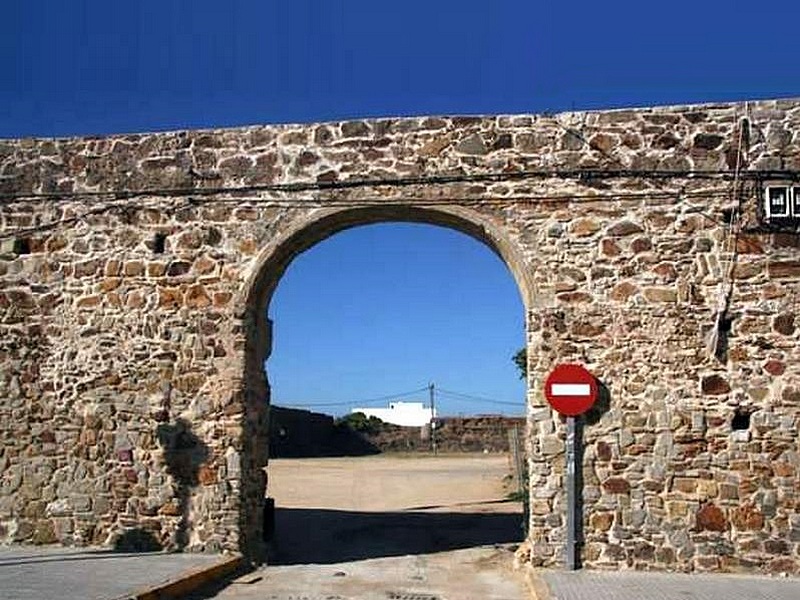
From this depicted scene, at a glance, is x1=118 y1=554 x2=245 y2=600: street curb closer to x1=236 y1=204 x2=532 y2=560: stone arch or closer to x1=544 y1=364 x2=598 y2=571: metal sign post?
x1=236 y1=204 x2=532 y2=560: stone arch

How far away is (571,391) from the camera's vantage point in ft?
30.6

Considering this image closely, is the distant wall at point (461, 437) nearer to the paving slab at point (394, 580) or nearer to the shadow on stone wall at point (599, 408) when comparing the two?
the paving slab at point (394, 580)

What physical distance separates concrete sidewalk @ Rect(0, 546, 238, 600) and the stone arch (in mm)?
824

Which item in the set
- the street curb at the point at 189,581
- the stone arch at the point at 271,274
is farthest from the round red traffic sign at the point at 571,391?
the street curb at the point at 189,581

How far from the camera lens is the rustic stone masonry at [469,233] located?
9.22 metres

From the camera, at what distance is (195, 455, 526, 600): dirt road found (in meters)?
8.98

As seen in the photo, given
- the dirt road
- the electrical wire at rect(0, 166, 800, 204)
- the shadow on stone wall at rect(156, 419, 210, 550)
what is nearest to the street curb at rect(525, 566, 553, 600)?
the dirt road

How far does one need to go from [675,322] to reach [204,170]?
17.1ft

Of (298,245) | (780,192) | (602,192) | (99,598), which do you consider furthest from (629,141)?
(99,598)

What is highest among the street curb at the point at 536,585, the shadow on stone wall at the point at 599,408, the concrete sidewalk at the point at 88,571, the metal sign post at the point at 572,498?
the shadow on stone wall at the point at 599,408

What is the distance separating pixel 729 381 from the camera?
30.4ft

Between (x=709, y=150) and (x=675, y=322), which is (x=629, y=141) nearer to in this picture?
(x=709, y=150)

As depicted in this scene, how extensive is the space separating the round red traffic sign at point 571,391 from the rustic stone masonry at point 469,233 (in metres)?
0.18

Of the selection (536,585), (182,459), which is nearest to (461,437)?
(182,459)
